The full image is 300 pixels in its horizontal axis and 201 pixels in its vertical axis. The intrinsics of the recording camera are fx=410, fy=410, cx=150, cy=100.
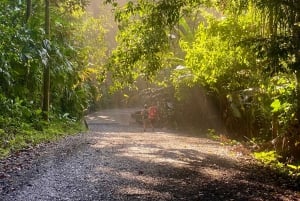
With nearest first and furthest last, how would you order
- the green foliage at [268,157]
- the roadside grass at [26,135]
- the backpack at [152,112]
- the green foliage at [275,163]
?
the green foliage at [275,163]
the roadside grass at [26,135]
the green foliage at [268,157]
the backpack at [152,112]

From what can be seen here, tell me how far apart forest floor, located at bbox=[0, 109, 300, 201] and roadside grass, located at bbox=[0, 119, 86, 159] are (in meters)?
0.41

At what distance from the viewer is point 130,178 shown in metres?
7.92

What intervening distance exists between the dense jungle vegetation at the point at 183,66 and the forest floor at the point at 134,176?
55.0 inches

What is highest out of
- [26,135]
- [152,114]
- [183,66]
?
[183,66]

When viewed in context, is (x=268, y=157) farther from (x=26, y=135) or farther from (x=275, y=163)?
(x=26, y=135)

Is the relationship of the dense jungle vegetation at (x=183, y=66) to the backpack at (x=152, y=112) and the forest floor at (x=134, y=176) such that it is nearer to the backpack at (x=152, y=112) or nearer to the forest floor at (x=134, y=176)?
the forest floor at (x=134, y=176)

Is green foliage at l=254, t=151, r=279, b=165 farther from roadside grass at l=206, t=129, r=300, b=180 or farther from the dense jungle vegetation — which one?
the dense jungle vegetation

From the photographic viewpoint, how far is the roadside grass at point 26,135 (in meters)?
10.5

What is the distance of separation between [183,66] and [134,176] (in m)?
12.1

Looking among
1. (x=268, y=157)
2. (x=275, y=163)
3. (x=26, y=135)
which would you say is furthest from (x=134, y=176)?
(x=26, y=135)

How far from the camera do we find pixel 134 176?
26.7 ft

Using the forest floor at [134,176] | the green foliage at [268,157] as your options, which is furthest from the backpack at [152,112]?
the green foliage at [268,157]

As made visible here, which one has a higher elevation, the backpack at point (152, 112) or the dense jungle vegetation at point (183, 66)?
the dense jungle vegetation at point (183, 66)

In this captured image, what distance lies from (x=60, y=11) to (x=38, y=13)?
2.29m
